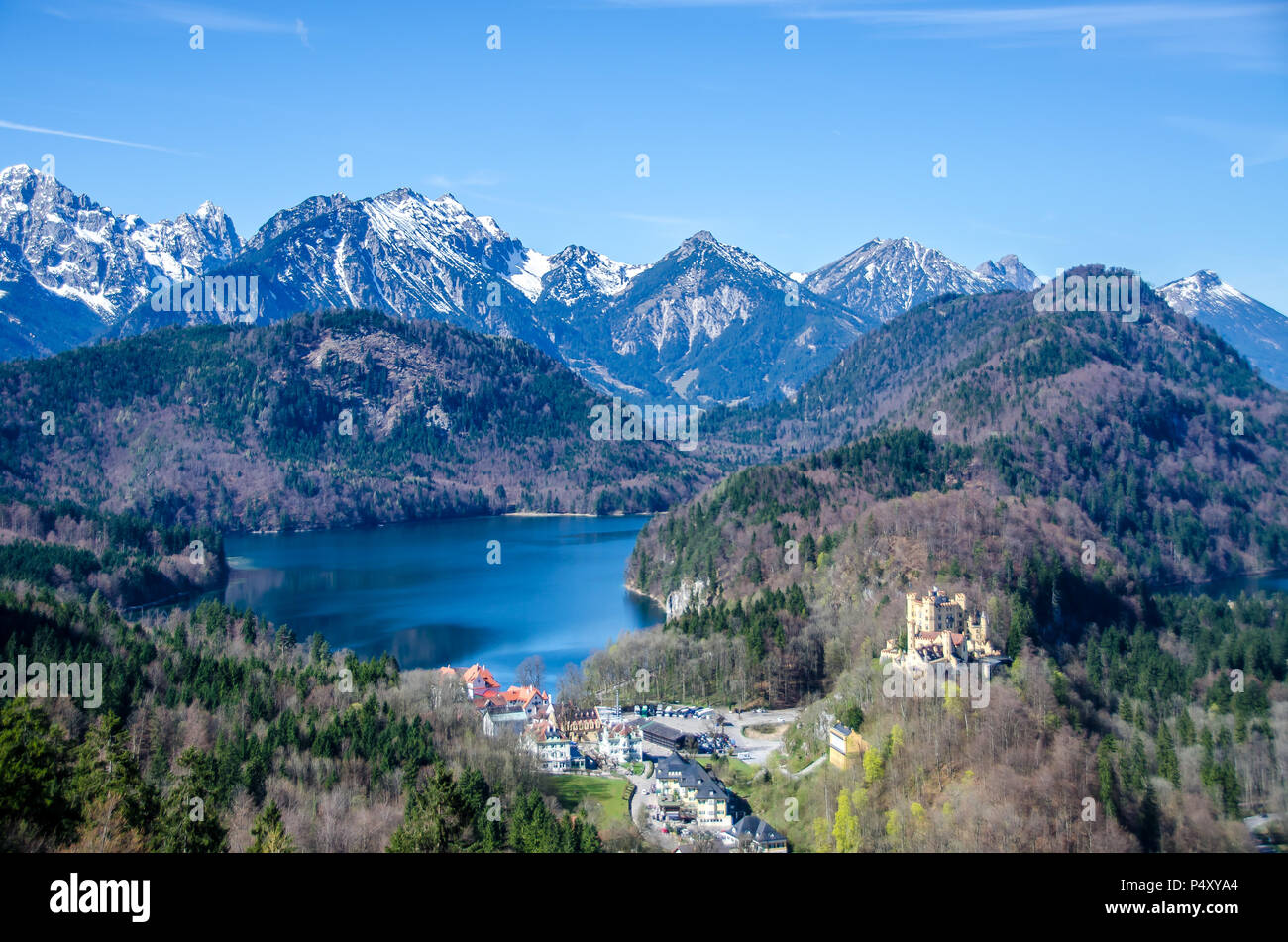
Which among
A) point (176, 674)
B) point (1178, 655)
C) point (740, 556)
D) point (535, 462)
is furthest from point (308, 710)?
point (535, 462)

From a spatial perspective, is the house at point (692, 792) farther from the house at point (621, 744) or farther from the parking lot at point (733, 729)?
the parking lot at point (733, 729)

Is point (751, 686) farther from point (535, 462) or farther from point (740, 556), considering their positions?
point (535, 462)

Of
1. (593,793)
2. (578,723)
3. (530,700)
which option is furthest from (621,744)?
(530,700)

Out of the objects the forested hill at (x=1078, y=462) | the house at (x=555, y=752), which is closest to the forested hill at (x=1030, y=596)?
the forested hill at (x=1078, y=462)

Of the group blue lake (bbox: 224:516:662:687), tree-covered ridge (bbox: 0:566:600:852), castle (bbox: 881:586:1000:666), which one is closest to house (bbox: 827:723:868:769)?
castle (bbox: 881:586:1000:666)

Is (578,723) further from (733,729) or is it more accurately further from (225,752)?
(225,752)
